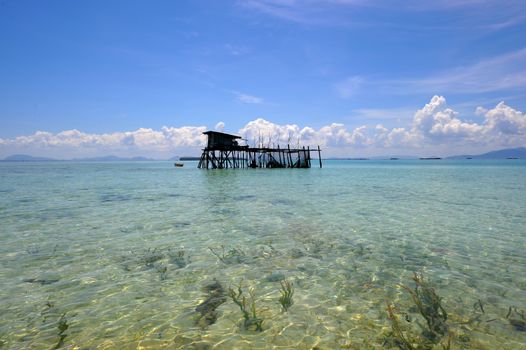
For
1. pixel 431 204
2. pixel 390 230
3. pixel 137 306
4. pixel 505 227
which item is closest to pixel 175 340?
pixel 137 306

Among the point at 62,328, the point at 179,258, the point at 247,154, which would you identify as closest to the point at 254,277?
the point at 179,258

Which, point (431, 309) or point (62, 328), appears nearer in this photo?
point (62, 328)

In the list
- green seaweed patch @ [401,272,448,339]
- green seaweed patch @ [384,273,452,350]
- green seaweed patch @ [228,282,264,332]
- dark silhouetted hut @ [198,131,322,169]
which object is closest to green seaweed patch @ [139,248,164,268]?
green seaweed patch @ [228,282,264,332]

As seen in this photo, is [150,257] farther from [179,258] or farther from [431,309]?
[431,309]

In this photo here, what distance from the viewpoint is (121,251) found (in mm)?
8406

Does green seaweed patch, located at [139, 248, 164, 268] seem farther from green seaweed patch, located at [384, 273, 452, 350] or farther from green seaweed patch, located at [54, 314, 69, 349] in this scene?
green seaweed patch, located at [384, 273, 452, 350]

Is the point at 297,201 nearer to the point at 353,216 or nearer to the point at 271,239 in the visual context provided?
the point at 353,216

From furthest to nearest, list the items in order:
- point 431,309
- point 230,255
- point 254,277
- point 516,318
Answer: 1. point 230,255
2. point 254,277
3. point 431,309
4. point 516,318

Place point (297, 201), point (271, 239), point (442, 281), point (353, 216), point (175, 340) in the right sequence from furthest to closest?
point (297, 201) → point (353, 216) → point (271, 239) → point (442, 281) → point (175, 340)

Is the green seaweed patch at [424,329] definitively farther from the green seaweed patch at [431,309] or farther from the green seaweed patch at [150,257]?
the green seaweed patch at [150,257]

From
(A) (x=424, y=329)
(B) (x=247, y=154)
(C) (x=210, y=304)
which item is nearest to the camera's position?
(A) (x=424, y=329)

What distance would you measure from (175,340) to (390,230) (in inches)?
346

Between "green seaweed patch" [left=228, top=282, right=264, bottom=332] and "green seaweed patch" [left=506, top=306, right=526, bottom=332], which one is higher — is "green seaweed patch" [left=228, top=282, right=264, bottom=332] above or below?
above

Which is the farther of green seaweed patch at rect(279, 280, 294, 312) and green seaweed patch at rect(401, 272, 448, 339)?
green seaweed patch at rect(279, 280, 294, 312)
